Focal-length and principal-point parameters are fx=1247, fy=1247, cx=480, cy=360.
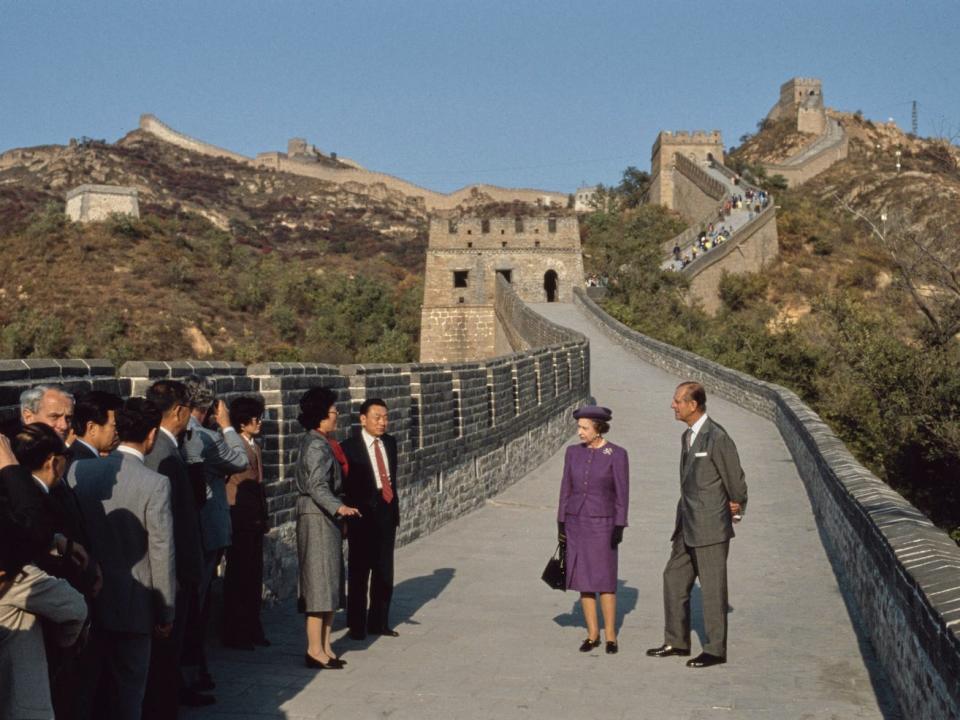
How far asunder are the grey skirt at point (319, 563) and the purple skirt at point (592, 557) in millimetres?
1543

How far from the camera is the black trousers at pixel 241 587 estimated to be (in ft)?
24.5

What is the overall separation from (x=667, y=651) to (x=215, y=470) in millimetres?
2969

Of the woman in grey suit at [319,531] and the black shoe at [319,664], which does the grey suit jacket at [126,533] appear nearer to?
the woman in grey suit at [319,531]

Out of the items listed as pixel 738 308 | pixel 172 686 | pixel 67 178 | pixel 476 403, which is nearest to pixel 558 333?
pixel 476 403

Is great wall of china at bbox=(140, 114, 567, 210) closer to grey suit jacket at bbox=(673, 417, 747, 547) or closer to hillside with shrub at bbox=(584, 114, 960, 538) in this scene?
hillside with shrub at bbox=(584, 114, 960, 538)

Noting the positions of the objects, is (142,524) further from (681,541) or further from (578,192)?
(578,192)

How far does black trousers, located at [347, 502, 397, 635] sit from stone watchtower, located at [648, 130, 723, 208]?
241 feet

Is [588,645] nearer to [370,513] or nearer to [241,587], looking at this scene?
[370,513]

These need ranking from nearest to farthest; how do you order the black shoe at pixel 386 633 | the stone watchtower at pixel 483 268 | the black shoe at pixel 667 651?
1. the black shoe at pixel 667 651
2. the black shoe at pixel 386 633
3. the stone watchtower at pixel 483 268

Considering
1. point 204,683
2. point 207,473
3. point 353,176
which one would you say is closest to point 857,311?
point 207,473

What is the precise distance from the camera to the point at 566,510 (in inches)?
313

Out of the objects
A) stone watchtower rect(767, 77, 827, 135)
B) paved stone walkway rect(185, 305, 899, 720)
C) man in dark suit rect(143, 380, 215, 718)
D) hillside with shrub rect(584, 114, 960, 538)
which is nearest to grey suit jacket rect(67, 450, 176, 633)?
man in dark suit rect(143, 380, 215, 718)

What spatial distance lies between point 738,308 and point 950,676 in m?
54.9

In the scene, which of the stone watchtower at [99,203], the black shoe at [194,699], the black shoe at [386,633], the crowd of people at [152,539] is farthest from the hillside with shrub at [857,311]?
the stone watchtower at [99,203]
